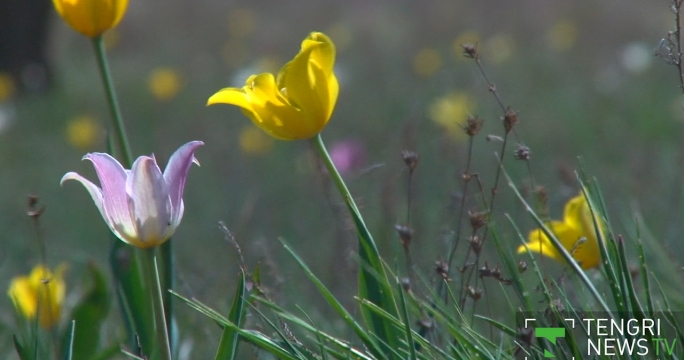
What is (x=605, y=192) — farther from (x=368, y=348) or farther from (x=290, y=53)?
(x=290, y=53)

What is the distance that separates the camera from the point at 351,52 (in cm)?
810

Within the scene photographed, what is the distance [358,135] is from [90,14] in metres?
3.77

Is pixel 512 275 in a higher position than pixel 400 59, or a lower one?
lower

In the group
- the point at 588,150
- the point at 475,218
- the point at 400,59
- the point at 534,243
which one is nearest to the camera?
the point at 475,218

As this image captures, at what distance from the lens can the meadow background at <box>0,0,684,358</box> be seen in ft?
8.34

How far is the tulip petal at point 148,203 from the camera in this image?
116 cm

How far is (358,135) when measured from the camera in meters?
5.18

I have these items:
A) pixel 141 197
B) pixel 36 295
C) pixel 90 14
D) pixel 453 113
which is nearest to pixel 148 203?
pixel 141 197

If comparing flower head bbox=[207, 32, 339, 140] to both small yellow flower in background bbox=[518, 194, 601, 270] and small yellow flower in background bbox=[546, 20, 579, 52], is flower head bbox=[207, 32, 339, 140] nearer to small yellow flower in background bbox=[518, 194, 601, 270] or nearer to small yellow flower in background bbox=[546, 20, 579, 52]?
small yellow flower in background bbox=[518, 194, 601, 270]

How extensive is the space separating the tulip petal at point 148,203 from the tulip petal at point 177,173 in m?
0.01

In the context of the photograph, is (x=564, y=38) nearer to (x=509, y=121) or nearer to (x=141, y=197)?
(x=509, y=121)

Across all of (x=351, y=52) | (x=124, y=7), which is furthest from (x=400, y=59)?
(x=124, y=7)

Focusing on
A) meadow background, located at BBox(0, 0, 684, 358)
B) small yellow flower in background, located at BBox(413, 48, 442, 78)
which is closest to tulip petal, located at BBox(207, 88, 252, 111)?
meadow background, located at BBox(0, 0, 684, 358)

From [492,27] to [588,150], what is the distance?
4539mm
